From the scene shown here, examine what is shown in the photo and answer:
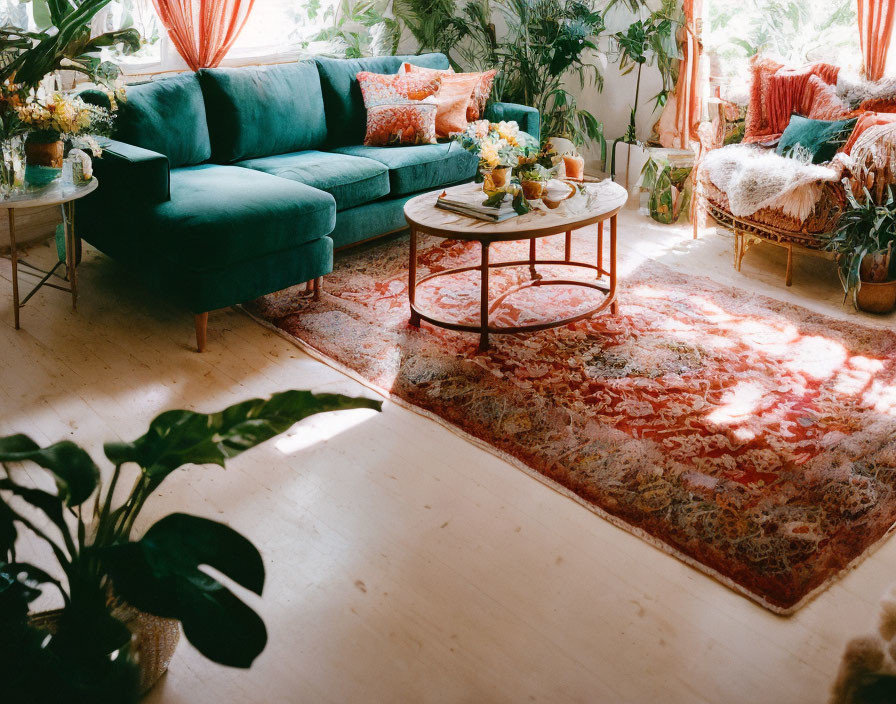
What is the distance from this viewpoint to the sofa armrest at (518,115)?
4.53m

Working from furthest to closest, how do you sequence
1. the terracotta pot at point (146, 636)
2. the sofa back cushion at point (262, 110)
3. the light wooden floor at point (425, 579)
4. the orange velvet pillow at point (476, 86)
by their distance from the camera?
the orange velvet pillow at point (476, 86) → the sofa back cushion at point (262, 110) → the light wooden floor at point (425, 579) → the terracotta pot at point (146, 636)

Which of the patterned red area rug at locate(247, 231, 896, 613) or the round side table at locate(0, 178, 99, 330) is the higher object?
the round side table at locate(0, 178, 99, 330)

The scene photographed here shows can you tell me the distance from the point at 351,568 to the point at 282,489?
1.30 ft

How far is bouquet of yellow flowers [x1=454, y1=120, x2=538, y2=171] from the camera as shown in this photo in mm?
3141

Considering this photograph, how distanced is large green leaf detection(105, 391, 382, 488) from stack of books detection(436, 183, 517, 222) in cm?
187

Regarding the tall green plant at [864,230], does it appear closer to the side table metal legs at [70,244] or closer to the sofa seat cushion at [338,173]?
the sofa seat cushion at [338,173]

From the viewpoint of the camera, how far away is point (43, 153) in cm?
→ 294

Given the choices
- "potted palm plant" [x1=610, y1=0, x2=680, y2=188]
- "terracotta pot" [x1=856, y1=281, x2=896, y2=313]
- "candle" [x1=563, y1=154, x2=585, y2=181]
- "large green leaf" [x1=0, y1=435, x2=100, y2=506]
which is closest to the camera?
"large green leaf" [x1=0, y1=435, x2=100, y2=506]

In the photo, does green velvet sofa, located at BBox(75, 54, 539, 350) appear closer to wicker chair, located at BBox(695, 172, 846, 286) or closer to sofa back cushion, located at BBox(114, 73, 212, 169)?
sofa back cushion, located at BBox(114, 73, 212, 169)

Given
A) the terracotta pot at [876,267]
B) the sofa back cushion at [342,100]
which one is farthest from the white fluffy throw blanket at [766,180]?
the sofa back cushion at [342,100]

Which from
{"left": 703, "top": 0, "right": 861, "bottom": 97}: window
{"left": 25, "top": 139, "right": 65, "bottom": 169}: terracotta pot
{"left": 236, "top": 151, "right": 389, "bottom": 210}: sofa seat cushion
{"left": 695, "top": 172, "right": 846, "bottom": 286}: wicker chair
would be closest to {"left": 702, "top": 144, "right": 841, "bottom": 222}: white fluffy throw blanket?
{"left": 695, "top": 172, "right": 846, "bottom": 286}: wicker chair

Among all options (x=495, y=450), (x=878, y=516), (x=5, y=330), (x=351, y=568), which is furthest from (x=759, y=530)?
(x=5, y=330)

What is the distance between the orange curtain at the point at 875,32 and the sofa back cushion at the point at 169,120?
333 cm

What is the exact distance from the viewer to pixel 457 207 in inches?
122
